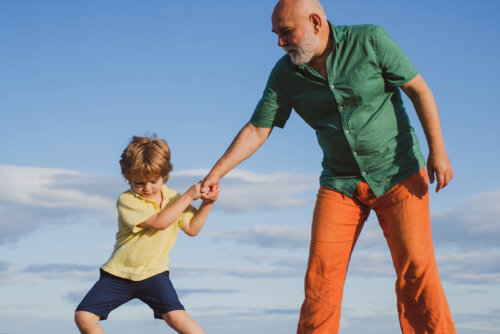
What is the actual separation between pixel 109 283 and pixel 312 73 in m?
2.36

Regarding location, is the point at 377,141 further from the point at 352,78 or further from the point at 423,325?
the point at 423,325

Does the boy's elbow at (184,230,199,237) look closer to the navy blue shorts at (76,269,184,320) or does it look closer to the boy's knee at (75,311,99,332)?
the navy blue shorts at (76,269,184,320)

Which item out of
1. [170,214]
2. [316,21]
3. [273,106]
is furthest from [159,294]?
[316,21]

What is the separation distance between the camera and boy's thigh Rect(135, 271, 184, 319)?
15.5 feet

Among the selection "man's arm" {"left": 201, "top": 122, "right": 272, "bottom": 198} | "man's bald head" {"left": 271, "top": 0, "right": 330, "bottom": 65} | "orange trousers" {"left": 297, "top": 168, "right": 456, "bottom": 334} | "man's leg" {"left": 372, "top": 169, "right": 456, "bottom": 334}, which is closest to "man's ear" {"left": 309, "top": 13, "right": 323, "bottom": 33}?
"man's bald head" {"left": 271, "top": 0, "right": 330, "bottom": 65}

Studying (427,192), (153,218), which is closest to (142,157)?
(153,218)

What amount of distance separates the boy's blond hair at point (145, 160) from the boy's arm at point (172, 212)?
301 mm

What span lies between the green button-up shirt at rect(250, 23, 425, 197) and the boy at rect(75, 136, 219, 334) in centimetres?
102

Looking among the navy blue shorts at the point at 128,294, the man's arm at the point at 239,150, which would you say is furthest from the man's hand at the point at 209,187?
the navy blue shorts at the point at 128,294

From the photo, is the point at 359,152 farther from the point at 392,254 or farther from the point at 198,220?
the point at 198,220

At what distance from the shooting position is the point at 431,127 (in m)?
4.31

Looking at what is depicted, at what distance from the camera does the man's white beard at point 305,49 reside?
4.21 meters

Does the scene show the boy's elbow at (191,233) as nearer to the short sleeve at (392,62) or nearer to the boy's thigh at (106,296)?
the boy's thigh at (106,296)

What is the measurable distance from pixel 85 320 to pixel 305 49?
9.10 ft
